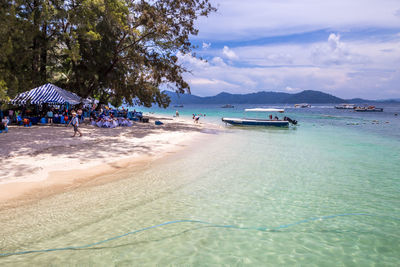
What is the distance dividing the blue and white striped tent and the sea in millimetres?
12843

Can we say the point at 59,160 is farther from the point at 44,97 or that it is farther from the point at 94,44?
the point at 94,44

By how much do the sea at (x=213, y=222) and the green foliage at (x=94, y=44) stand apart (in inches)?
595

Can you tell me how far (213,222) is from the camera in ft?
20.5

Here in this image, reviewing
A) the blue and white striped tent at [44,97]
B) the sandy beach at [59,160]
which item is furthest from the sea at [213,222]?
the blue and white striped tent at [44,97]

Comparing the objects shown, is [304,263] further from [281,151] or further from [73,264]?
[281,151]

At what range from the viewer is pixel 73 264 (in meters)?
4.44

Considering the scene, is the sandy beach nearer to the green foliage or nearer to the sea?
the sea

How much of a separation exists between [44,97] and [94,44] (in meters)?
7.86

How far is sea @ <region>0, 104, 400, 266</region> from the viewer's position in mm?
4816

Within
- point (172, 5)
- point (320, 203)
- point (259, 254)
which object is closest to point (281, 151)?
point (320, 203)

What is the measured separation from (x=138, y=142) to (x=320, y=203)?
1192 centimetres

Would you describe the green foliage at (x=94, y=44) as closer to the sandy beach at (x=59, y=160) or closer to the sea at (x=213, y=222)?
the sandy beach at (x=59, y=160)

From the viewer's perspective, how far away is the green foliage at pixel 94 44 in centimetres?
2048

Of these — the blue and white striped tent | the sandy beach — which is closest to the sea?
the sandy beach
